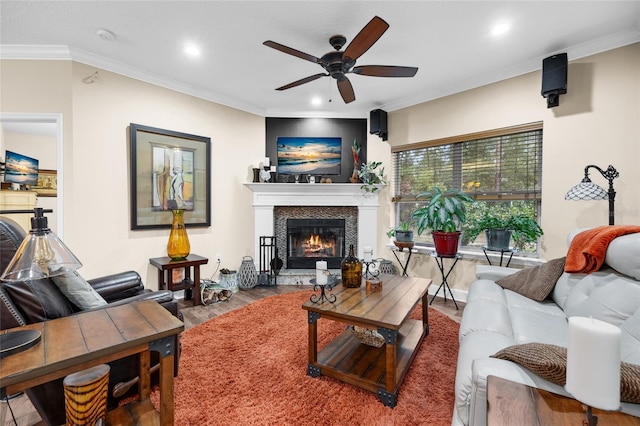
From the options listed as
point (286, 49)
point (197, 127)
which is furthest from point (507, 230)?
point (197, 127)

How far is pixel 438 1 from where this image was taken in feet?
7.06

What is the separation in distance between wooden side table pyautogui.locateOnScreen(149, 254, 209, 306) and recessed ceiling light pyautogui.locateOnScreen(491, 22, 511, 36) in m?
3.62

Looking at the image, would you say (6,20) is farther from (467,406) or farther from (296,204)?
(467,406)

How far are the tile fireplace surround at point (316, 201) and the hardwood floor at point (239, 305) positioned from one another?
603 mm

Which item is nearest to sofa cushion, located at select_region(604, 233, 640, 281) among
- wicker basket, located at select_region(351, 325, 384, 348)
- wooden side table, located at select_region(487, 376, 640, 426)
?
wooden side table, located at select_region(487, 376, 640, 426)

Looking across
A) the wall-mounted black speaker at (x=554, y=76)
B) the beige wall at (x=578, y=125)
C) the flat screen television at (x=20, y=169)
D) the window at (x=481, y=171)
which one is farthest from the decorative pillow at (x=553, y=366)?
the flat screen television at (x=20, y=169)

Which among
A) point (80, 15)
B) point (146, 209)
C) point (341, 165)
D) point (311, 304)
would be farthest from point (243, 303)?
point (80, 15)

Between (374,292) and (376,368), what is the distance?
53 cm

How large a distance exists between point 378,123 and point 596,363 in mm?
3841

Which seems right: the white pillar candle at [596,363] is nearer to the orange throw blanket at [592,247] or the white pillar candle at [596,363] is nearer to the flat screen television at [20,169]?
the orange throw blanket at [592,247]

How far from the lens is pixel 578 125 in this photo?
2.81 metres

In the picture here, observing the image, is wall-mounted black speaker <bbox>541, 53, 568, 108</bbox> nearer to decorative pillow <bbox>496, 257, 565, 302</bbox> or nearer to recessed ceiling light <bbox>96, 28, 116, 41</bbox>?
decorative pillow <bbox>496, 257, 565, 302</bbox>

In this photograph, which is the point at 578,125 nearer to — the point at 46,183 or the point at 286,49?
the point at 286,49

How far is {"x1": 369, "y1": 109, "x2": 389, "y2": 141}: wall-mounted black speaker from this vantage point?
415cm
